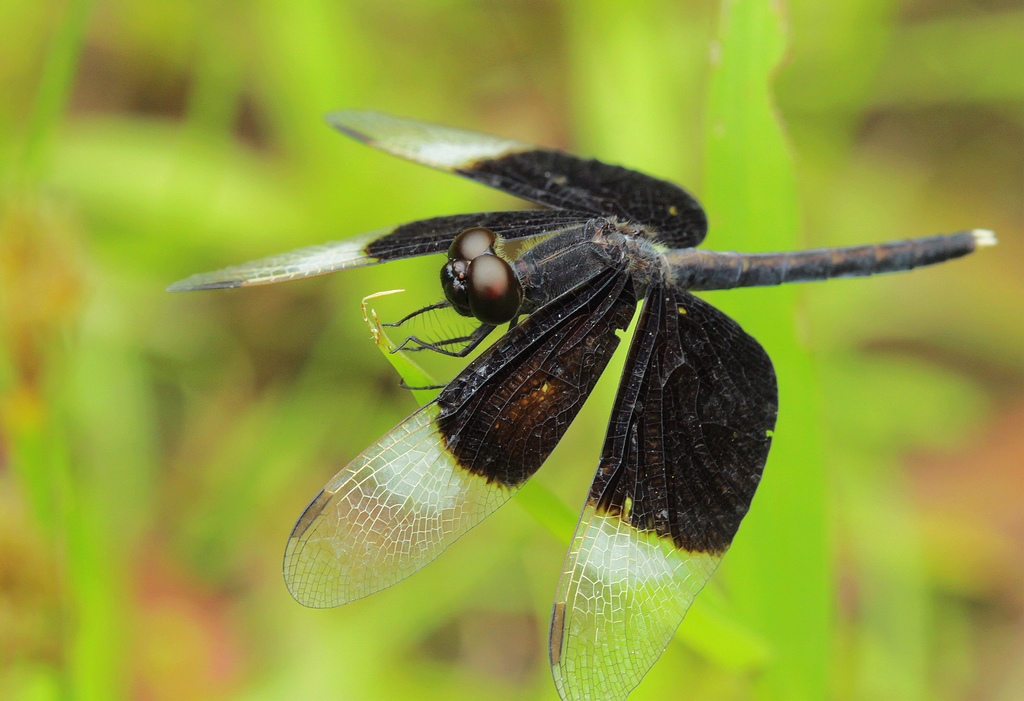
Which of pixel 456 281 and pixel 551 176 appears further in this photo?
pixel 551 176

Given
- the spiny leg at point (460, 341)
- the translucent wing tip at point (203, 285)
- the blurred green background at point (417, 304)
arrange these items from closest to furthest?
the translucent wing tip at point (203, 285) → the spiny leg at point (460, 341) → the blurred green background at point (417, 304)

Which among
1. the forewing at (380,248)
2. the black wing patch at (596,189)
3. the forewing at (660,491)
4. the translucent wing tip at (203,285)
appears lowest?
the forewing at (660,491)

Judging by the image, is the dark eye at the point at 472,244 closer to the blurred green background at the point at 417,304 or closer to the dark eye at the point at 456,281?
the dark eye at the point at 456,281

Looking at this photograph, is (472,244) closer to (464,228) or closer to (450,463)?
(464,228)

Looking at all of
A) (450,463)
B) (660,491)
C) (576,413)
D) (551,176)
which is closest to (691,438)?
(660,491)

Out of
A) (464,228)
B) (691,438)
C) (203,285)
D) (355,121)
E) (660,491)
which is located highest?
(355,121)

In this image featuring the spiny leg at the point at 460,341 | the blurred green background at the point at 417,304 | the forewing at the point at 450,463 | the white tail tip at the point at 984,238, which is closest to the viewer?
the forewing at the point at 450,463

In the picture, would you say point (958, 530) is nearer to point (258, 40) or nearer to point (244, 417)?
point (244, 417)

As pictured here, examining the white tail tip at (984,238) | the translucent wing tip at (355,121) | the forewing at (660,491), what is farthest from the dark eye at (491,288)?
the white tail tip at (984,238)
